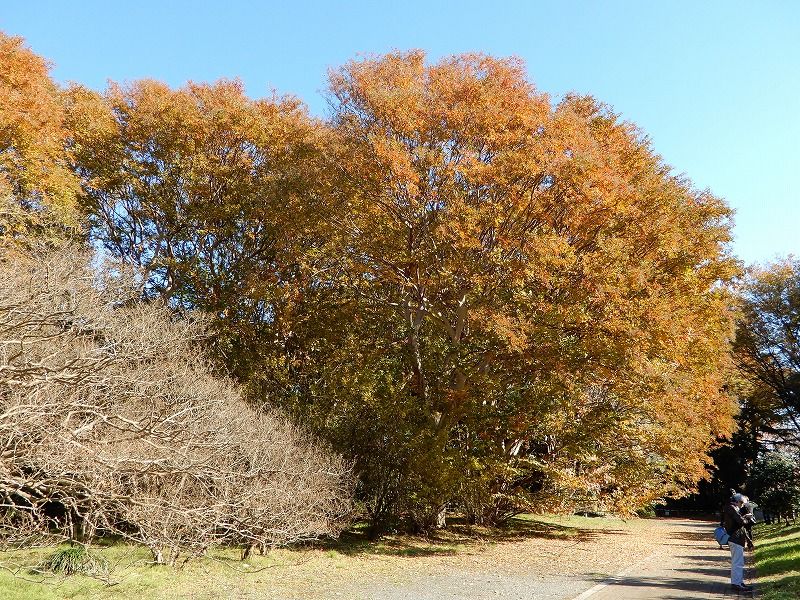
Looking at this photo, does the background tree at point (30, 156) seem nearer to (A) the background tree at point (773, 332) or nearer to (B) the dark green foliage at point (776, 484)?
(B) the dark green foliage at point (776, 484)

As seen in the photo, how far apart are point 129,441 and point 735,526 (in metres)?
9.78

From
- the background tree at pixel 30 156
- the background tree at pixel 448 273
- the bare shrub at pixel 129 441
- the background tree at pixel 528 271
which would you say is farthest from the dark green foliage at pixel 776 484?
the background tree at pixel 30 156

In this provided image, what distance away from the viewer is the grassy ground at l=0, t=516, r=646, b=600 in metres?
9.54

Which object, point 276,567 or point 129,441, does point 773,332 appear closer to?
point 276,567

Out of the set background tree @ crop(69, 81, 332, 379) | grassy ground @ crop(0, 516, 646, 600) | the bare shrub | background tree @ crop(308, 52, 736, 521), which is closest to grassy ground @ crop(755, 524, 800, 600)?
background tree @ crop(308, 52, 736, 521)

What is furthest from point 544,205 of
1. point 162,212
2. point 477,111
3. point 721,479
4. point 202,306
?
point 721,479

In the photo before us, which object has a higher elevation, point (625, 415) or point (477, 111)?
point (477, 111)

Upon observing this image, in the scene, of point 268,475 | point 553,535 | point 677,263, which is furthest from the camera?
point 553,535

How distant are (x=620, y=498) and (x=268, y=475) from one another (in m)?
10.6

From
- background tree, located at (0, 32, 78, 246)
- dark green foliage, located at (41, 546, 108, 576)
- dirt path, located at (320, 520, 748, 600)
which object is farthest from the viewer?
background tree, located at (0, 32, 78, 246)

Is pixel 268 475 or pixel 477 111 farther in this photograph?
pixel 477 111

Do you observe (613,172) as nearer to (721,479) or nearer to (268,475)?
(268,475)

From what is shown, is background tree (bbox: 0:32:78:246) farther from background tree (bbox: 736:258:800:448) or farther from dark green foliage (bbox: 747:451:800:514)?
background tree (bbox: 736:258:800:448)

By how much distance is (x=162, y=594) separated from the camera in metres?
9.62
